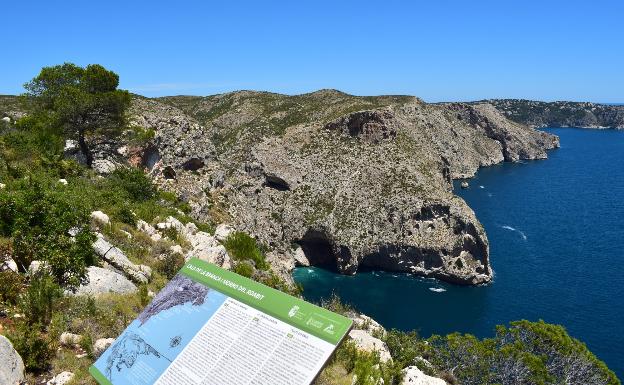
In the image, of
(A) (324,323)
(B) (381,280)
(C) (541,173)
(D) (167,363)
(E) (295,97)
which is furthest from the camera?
(C) (541,173)

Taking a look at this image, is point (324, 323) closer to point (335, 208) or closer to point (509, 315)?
point (509, 315)

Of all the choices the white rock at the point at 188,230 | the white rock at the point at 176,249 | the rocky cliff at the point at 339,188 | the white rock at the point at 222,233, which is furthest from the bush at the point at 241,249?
the rocky cliff at the point at 339,188

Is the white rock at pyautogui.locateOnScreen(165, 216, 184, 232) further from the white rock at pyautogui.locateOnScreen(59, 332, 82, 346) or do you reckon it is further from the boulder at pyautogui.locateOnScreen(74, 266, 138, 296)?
the white rock at pyautogui.locateOnScreen(59, 332, 82, 346)

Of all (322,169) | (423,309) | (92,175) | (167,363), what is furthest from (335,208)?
(167,363)

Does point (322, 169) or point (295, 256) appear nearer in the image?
point (295, 256)

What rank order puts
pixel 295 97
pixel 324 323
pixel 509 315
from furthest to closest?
pixel 295 97 → pixel 509 315 → pixel 324 323

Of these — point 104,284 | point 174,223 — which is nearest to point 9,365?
point 104,284

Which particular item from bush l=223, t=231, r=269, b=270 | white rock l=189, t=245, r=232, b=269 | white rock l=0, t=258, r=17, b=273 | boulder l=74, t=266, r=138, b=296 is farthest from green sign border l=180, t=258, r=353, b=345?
bush l=223, t=231, r=269, b=270
